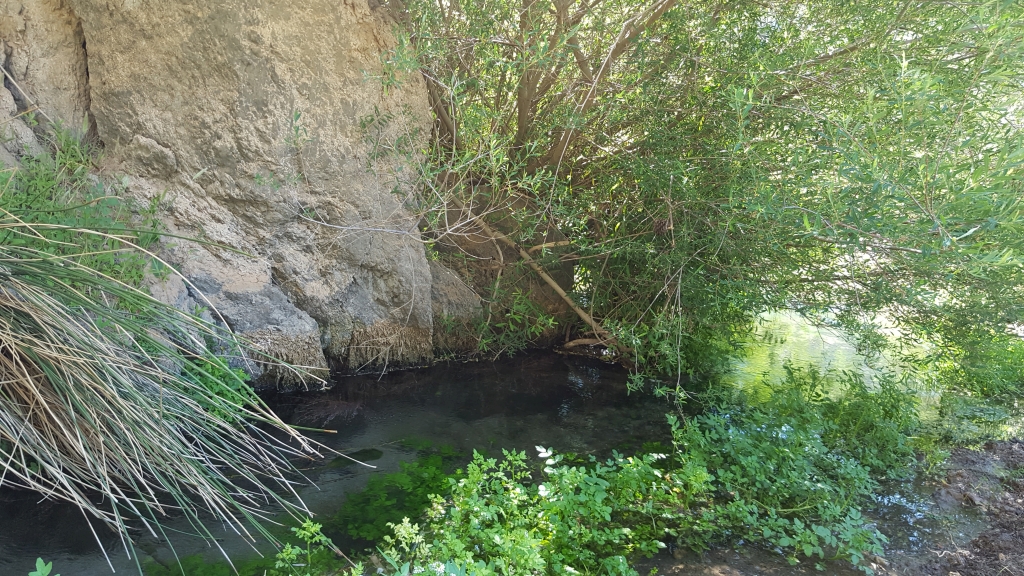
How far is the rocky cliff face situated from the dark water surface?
1.90 ft

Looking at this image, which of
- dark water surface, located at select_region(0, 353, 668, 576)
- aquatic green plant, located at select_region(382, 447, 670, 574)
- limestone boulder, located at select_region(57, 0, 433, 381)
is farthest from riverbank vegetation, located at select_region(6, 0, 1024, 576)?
limestone boulder, located at select_region(57, 0, 433, 381)

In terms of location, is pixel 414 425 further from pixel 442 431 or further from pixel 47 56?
pixel 47 56

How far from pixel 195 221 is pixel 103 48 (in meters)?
1.39

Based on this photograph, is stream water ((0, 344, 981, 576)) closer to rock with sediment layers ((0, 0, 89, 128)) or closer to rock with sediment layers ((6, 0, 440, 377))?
rock with sediment layers ((6, 0, 440, 377))

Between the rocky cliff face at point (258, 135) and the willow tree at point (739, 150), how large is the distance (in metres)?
0.57

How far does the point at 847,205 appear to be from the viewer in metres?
2.85

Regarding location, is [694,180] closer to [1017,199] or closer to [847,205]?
[847,205]

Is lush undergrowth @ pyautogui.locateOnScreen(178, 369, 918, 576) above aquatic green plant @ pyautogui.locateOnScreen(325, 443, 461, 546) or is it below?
above

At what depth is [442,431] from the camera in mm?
4355

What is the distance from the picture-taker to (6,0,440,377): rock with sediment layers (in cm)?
444

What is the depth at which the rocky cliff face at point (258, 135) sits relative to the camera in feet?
14.5

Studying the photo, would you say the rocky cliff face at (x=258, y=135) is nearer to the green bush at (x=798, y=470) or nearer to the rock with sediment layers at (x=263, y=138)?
the rock with sediment layers at (x=263, y=138)

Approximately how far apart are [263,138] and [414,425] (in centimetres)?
249

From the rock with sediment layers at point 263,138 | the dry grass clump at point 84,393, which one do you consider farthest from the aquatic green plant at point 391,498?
the rock with sediment layers at point 263,138
